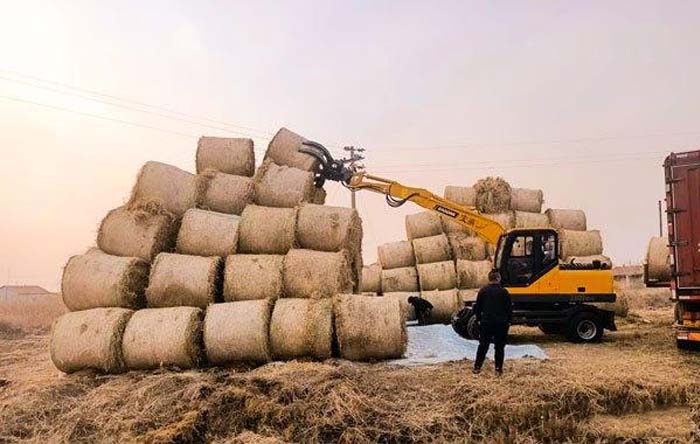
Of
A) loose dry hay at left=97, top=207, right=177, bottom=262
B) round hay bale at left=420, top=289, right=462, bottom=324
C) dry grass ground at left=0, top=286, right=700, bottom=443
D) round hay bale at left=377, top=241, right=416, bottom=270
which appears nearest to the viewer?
dry grass ground at left=0, top=286, right=700, bottom=443

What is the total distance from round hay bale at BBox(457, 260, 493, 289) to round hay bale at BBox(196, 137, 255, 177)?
7016mm

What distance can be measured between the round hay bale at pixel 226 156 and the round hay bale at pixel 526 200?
8.74m

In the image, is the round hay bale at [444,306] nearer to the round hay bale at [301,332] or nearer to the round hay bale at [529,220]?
the round hay bale at [529,220]

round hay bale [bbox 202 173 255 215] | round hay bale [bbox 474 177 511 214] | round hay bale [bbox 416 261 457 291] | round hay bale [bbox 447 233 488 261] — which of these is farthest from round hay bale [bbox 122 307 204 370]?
round hay bale [bbox 474 177 511 214]

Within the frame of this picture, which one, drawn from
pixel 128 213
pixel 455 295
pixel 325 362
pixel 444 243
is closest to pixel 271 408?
pixel 325 362

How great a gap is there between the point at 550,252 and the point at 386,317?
4.79 meters

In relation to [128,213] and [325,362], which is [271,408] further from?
[128,213]

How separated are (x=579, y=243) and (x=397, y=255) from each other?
5.03m

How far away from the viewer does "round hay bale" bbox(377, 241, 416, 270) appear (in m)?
18.9

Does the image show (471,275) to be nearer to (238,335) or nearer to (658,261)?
(658,261)

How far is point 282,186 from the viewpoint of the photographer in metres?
12.1

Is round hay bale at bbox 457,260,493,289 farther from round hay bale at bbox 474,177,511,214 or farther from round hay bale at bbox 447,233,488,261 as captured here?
round hay bale at bbox 474,177,511,214

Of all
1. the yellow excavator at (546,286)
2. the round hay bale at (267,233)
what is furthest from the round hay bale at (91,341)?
the yellow excavator at (546,286)

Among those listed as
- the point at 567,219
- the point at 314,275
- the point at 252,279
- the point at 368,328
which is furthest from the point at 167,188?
the point at 567,219
